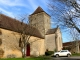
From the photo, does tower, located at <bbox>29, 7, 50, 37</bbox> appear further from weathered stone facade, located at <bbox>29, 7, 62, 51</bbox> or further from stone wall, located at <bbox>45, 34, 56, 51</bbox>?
stone wall, located at <bbox>45, 34, 56, 51</bbox>

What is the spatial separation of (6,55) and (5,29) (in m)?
4.84

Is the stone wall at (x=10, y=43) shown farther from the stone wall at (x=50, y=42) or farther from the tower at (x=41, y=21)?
the tower at (x=41, y=21)

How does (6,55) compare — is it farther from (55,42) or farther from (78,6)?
(55,42)

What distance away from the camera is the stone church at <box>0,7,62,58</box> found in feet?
91.9

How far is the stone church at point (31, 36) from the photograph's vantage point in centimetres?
2802

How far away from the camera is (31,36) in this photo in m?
35.6

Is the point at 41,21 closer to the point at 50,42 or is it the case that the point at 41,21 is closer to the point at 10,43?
the point at 50,42

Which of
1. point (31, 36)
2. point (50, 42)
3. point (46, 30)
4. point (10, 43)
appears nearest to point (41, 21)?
point (46, 30)

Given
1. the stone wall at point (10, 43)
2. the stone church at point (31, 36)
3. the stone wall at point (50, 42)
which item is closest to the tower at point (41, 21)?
the stone church at point (31, 36)

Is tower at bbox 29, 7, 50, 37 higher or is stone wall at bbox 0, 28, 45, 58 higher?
tower at bbox 29, 7, 50, 37

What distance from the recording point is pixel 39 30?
148 feet

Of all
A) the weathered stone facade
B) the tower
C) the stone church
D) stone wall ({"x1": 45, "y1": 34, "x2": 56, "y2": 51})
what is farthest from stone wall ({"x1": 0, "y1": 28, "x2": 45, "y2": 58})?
Answer: the tower

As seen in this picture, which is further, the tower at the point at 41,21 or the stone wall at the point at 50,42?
the tower at the point at 41,21

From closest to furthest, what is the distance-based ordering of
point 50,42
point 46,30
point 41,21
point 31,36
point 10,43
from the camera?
point 10,43 → point 31,36 → point 50,42 → point 46,30 → point 41,21
